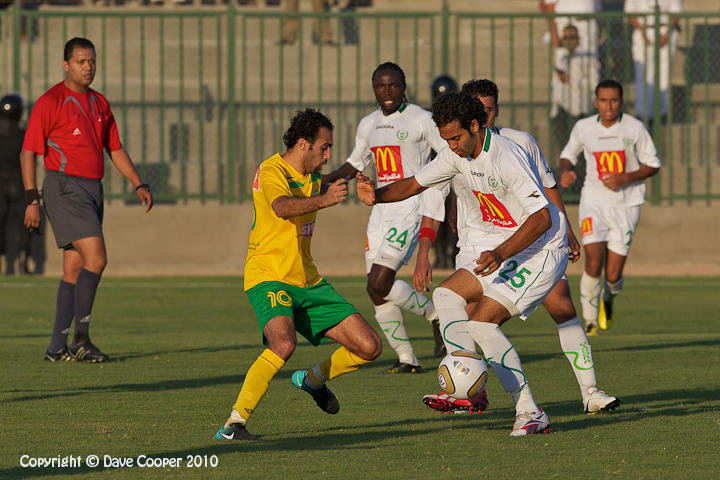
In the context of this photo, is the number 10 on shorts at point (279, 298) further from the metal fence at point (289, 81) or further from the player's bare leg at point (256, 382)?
the metal fence at point (289, 81)

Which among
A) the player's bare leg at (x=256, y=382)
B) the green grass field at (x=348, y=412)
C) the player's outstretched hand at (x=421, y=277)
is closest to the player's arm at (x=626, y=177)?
the green grass field at (x=348, y=412)

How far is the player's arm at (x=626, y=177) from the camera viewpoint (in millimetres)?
11977

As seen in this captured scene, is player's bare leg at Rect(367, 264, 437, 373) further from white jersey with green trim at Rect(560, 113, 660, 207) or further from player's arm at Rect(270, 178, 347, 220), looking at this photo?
white jersey with green trim at Rect(560, 113, 660, 207)

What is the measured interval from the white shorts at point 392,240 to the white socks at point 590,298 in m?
2.71

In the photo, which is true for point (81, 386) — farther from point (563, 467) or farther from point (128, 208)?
point (128, 208)

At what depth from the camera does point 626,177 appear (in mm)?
12055

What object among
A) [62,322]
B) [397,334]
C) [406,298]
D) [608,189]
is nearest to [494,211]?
[397,334]

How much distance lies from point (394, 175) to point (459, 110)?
3.24 m

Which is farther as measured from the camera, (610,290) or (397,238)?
(610,290)

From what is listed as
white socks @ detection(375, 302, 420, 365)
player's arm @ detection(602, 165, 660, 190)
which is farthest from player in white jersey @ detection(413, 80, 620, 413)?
player's arm @ detection(602, 165, 660, 190)

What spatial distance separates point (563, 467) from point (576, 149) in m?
6.80

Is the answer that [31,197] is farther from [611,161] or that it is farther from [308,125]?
[611,161]

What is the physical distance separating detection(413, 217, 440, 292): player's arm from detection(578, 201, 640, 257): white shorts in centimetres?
342

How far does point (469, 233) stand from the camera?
7.64 meters
